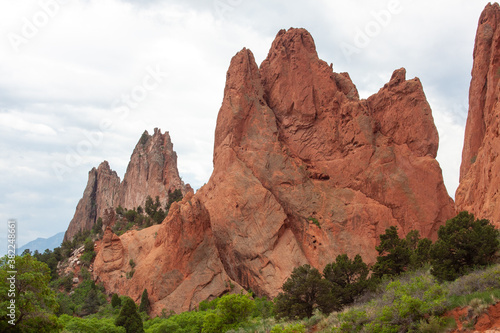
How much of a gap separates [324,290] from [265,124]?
88.4 feet

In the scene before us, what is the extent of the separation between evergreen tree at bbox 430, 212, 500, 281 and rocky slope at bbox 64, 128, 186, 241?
6036cm

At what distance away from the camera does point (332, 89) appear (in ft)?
184

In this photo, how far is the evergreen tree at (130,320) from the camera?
3509 centimetres

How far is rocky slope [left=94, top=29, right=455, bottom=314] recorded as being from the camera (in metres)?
45.6

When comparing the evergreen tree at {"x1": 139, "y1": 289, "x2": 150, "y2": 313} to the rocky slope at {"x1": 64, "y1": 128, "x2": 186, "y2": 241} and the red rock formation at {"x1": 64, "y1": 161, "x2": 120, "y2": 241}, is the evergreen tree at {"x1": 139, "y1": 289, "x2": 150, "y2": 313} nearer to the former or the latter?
the rocky slope at {"x1": 64, "y1": 128, "x2": 186, "y2": 241}

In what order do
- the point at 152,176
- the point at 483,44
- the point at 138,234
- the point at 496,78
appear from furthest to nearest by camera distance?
the point at 152,176 < the point at 138,234 < the point at 483,44 < the point at 496,78

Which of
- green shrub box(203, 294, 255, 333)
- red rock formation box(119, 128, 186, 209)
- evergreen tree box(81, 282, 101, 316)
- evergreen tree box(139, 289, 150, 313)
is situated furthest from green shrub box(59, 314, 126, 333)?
red rock formation box(119, 128, 186, 209)

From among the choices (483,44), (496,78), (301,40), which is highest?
(301,40)

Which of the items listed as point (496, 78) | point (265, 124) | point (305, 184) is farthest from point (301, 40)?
point (496, 78)

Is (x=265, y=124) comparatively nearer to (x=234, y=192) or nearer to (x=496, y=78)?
(x=234, y=192)

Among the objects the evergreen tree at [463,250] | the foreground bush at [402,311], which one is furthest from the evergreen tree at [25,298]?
the evergreen tree at [463,250]

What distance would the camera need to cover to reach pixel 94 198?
11044 cm

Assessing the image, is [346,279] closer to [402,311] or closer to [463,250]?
[463,250]

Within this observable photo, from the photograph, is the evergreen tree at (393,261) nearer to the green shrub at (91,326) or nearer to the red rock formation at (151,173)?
the green shrub at (91,326)
